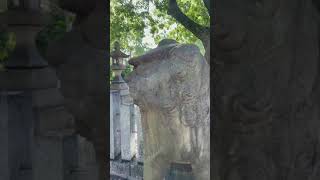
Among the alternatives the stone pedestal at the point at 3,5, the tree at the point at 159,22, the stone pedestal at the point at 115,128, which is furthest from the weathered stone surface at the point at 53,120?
the stone pedestal at the point at 115,128

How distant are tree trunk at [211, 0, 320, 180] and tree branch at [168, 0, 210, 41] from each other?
4.20ft

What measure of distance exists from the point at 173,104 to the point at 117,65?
77.0 inches

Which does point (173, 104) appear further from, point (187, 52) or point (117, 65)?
point (117, 65)

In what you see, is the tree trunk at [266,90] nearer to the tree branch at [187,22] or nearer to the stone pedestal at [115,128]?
the tree branch at [187,22]

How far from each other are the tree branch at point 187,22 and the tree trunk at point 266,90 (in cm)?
128

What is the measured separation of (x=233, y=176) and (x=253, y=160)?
11 centimetres

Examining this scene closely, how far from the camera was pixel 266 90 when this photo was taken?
186 centimetres

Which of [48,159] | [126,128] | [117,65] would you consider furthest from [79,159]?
[126,128]

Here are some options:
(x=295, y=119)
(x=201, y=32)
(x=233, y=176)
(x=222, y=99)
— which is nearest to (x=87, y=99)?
(x=222, y=99)

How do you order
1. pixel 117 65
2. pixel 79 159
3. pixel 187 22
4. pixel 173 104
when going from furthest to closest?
1. pixel 117 65
2. pixel 173 104
3. pixel 187 22
4. pixel 79 159

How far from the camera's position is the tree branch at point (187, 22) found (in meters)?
3.20

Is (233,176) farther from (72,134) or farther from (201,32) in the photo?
(201,32)

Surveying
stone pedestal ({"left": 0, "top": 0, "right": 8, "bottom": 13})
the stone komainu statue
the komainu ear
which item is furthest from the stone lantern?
stone pedestal ({"left": 0, "top": 0, "right": 8, "bottom": 13})

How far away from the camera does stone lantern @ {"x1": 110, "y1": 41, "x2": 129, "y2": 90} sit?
16.0ft
